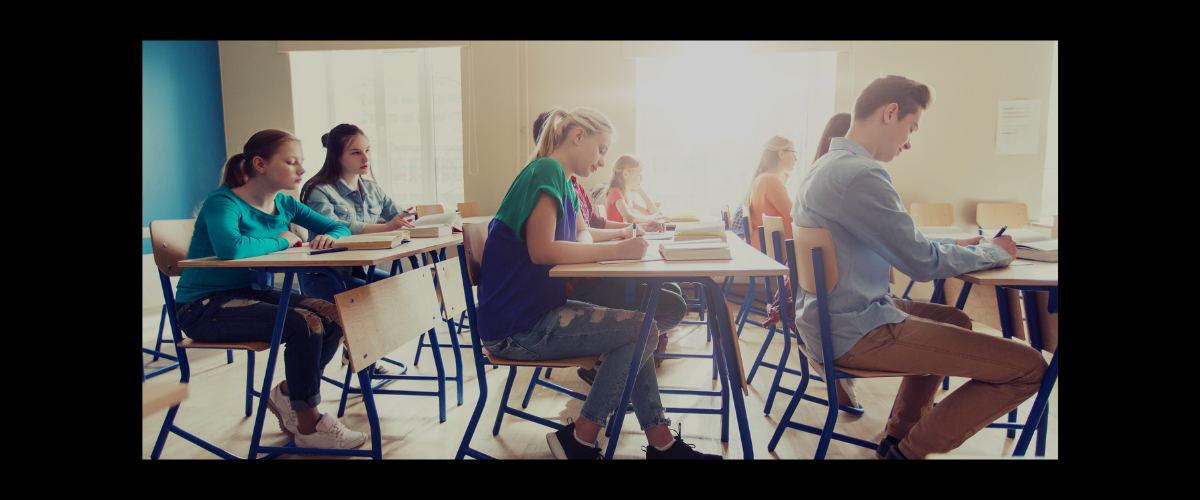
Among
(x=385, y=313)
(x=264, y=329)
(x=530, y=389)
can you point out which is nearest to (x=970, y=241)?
(x=530, y=389)

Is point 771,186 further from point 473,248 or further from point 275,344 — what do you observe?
point 275,344

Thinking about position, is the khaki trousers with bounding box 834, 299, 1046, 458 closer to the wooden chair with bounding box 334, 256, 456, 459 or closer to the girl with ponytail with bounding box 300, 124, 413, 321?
the wooden chair with bounding box 334, 256, 456, 459

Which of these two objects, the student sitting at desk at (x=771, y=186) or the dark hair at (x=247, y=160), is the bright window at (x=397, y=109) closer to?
the student sitting at desk at (x=771, y=186)

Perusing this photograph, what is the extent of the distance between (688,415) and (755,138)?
308 centimetres

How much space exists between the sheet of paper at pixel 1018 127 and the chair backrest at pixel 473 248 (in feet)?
15.1

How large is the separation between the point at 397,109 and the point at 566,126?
3840mm

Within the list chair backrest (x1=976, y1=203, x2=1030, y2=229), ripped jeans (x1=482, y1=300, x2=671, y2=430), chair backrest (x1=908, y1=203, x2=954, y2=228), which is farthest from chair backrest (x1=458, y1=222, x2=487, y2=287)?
chair backrest (x1=976, y1=203, x2=1030, y2=229)

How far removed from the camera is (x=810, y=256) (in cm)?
127

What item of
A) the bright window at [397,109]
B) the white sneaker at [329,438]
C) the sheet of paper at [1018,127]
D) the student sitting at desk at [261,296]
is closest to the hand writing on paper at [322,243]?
the student sitting at desk at [261,296]

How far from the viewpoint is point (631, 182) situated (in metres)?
3.71

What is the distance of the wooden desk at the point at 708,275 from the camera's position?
1127 mm

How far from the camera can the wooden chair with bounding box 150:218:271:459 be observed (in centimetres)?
149

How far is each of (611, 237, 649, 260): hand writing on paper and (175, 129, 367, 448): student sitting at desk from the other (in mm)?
818
